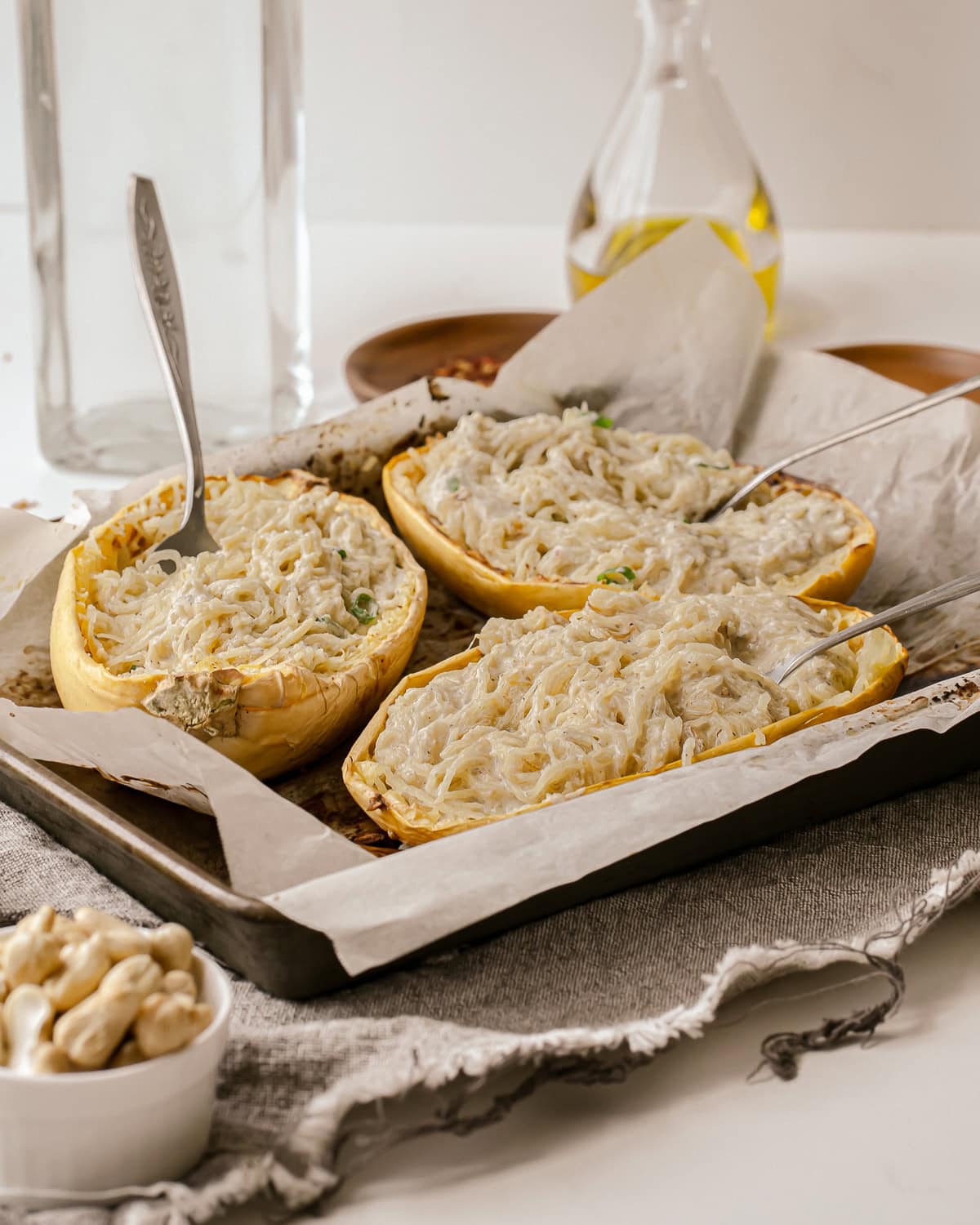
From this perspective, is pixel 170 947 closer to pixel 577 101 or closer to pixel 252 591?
pixel 252 591

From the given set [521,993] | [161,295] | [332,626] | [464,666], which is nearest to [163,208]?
[161,295]

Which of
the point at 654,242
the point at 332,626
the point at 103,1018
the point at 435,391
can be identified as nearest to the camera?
the point at 103,1018

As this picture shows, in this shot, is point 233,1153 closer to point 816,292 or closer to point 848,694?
point 848,694

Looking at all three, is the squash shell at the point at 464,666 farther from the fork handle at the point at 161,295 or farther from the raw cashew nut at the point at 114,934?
the fork handle at the point at 161,295

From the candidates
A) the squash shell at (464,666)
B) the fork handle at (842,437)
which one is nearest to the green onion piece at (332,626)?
the squash shell at (464,666)

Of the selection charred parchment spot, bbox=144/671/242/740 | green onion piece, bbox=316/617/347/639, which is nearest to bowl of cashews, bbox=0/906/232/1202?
charred parchment spot, bbox=144/671/242/740

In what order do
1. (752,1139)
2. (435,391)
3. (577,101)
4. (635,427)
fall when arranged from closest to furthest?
(752,1139) → (435,391) → (635,427) → (577,101)
